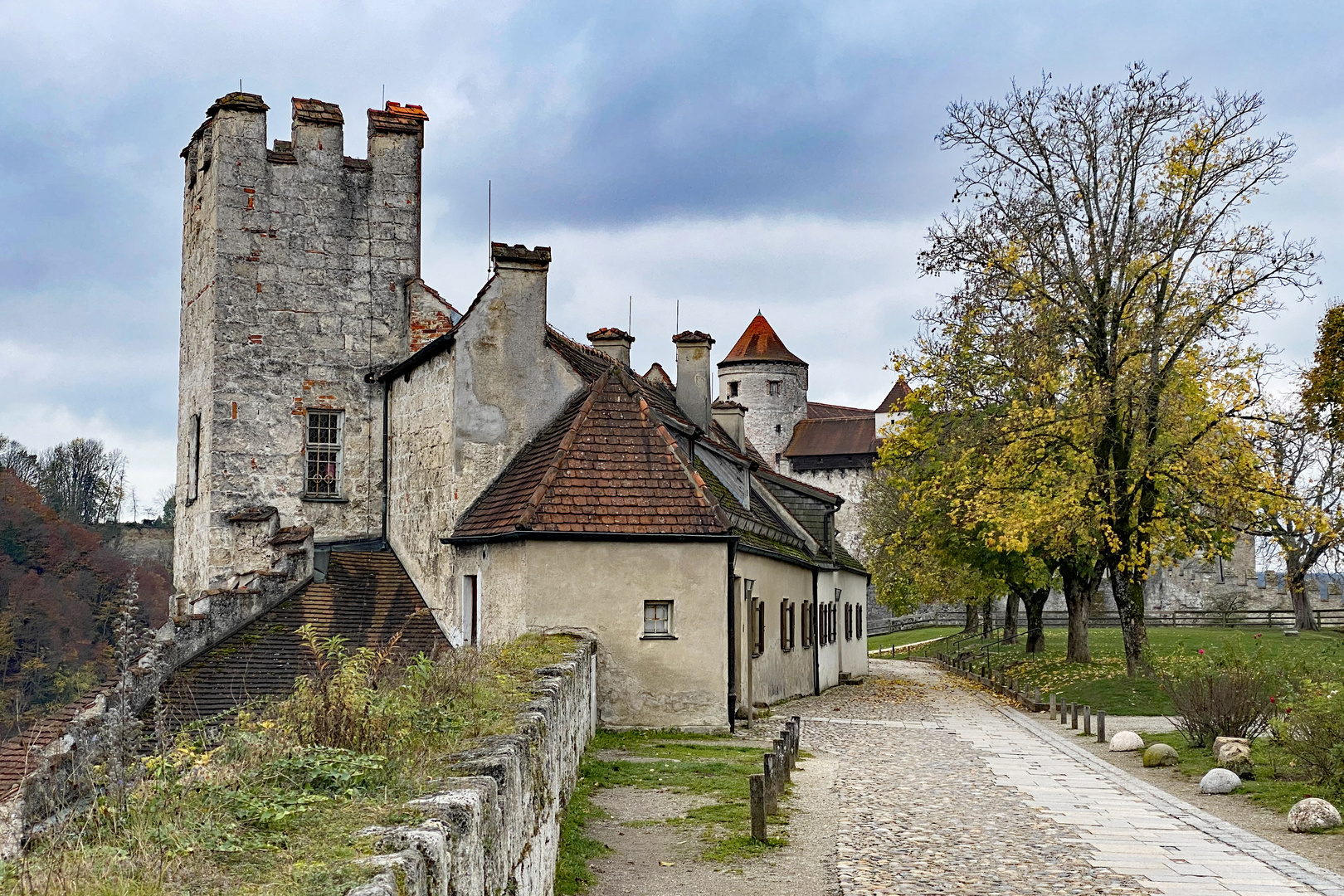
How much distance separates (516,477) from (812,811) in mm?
9626

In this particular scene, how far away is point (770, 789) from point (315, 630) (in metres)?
10.2

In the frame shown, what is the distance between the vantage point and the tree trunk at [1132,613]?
1056 inches

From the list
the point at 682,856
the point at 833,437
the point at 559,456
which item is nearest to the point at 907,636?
the point at 833,437

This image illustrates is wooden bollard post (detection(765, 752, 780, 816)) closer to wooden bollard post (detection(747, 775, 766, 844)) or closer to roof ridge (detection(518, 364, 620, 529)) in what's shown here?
wooden bollard post (detection(747, 775, 766, 844))

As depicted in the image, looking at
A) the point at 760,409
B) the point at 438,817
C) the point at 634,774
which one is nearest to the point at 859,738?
the point at 634,774

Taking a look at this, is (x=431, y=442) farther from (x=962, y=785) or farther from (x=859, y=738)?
(x=962, y=785)

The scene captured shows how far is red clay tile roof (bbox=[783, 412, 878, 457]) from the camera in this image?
8619 cm

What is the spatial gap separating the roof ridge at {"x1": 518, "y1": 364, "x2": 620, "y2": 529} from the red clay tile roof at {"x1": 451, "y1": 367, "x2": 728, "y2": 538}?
14 mm

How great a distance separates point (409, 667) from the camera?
9258mm

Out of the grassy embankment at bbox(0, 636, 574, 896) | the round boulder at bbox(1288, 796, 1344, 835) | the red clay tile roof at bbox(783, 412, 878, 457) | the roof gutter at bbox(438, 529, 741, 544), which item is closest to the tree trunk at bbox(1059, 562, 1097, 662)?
the roof gutter at bbox(438, 529, 741, 544)

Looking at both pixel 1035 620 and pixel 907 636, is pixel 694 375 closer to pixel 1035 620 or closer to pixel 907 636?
pixel 1035 620

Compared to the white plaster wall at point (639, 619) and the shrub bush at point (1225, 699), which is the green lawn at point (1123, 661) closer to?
the shrub bush at point (1225, 699)

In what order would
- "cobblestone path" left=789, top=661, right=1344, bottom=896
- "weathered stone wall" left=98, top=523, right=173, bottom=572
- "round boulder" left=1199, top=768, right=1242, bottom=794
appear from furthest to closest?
1. "weathered stone wall" left=98, top=523, right=173, bottom=572
2. "round boulder" left=1199, top=768, right=1242, bottom=794
3. "cobblestone path" left=789, top=661, right=1344, bottom=896

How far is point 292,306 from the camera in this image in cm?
2638
